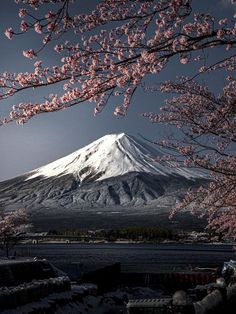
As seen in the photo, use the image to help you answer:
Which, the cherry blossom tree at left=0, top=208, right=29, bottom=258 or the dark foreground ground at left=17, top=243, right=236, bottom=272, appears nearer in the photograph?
the cherry blossom tree at left=0, top=208, right=29, bottom=258

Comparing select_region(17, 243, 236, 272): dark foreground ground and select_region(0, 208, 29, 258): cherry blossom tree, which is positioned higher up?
select_region(0, 208, 29, 258): cherry blossom tree

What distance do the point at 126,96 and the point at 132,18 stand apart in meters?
1.43

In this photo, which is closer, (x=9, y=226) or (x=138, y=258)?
(x=9, y=226)

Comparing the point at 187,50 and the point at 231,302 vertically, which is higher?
the point at 187,50

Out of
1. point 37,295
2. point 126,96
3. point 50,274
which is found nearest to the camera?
point 126,96

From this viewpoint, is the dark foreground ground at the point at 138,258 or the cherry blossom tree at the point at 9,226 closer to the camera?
the cherry blossom tree at the point at 9,226

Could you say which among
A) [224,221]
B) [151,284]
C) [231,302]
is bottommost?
[151,284]

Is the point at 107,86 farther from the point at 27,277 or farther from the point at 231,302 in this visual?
the point at 27,277

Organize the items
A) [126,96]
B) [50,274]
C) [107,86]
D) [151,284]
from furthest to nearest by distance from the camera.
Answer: [151,284]
[50,274]
[126,96]
[107,86]

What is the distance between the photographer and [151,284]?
3384cm

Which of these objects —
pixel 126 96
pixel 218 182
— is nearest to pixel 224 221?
pixel 218 182

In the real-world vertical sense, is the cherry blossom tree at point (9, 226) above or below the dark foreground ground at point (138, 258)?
above

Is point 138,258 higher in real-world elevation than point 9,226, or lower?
lower

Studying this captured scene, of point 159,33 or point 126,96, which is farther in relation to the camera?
point 126,96
